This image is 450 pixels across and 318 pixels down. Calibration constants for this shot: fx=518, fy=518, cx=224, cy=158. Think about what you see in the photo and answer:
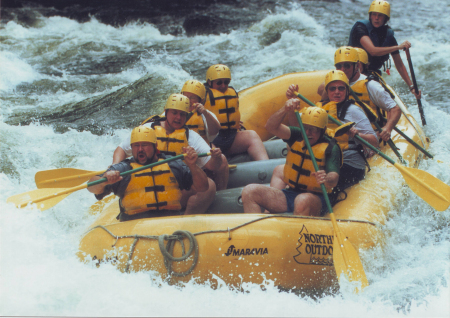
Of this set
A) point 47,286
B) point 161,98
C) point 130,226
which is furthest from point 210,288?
point 161,98

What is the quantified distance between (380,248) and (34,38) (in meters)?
9.18

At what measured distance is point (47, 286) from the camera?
326 cm

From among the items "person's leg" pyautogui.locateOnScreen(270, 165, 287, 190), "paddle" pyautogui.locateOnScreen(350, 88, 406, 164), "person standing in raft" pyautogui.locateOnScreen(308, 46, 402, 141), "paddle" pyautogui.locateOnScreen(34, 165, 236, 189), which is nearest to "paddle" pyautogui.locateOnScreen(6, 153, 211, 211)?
"paddle" pyautogui.locateOnScreen(34, 165, 236, 189)

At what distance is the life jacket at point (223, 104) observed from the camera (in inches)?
187

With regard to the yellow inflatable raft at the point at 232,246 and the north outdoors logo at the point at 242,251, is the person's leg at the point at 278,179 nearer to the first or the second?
the yellow inflatable raft at the point at 232,246

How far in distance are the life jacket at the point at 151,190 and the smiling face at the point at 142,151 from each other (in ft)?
0.15

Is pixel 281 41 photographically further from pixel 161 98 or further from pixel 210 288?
pixel 210 288

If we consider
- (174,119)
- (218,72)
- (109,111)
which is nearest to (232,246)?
(174,119)

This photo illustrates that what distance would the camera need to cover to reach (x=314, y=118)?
11.7 feet

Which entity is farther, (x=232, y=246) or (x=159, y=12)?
(x=159, y=12)

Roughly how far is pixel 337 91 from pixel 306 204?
1.06 meters

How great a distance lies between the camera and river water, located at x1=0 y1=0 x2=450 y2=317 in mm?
3193

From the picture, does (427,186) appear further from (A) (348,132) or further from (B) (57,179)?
(B) (57,179)

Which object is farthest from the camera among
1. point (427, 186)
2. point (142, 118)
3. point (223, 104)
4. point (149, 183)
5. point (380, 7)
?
point (142, 118)
